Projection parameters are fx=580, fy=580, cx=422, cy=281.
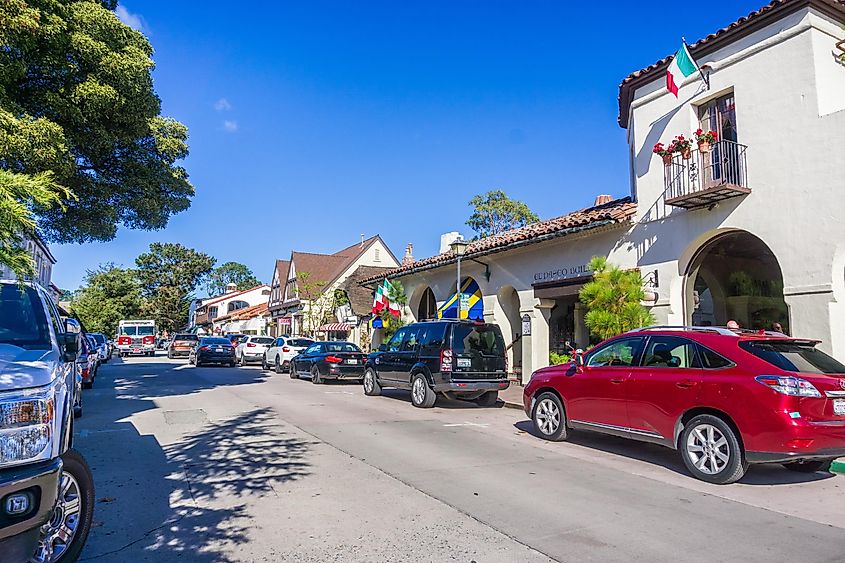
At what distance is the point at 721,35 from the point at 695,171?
283 centimetres

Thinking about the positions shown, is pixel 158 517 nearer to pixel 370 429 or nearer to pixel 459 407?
pixel 370 429

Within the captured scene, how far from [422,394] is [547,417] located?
4434mm

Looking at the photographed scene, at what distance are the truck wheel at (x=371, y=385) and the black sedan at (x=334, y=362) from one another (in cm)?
334

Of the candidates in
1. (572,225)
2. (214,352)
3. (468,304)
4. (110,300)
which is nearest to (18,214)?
(572,225)

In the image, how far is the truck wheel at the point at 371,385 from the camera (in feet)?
51.1

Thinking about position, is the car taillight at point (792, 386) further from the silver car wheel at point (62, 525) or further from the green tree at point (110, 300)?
the green tree at point (110, 300)

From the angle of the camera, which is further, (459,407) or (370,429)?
(459,407)

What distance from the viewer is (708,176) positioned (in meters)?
12.2

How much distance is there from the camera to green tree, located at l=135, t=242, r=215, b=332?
73.8 metres

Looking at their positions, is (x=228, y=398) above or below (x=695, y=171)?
below

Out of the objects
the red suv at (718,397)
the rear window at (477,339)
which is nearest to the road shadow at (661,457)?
the red suv at (718,397)

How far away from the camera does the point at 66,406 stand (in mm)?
4305

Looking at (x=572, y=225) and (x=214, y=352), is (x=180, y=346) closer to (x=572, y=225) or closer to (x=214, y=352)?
(x=214, y=352)

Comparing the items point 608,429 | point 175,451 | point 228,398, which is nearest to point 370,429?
point 175,451
